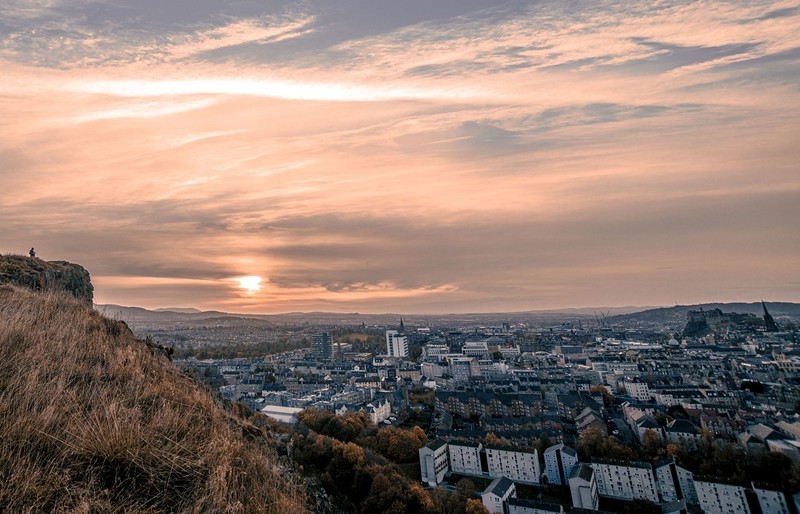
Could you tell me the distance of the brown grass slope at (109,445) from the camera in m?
2.90

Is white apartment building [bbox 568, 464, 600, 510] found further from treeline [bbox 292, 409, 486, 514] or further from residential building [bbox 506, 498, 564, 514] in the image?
treeline [bbox 292, 409, 486, 514]

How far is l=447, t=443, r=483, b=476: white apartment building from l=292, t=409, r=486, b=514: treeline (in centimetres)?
274

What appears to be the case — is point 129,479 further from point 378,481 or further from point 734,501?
point 734,501

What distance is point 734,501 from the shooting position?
23469 mm

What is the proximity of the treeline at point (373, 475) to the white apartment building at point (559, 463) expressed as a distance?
7349 millimetres

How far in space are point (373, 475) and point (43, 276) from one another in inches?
698

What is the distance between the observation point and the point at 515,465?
98.4 ft

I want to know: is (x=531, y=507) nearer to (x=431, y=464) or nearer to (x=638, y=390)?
(x=431, y=464)

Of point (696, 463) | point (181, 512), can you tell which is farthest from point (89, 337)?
point (696, 463)

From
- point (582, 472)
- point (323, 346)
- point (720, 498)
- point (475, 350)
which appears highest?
point (582, 472)

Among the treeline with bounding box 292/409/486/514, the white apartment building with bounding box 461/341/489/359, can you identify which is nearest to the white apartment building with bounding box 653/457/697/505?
the treeline with bounding box 292/409/486/514

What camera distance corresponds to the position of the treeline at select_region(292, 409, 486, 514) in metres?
20.6

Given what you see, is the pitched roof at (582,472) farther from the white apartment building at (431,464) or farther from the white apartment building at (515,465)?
the white apartment building at (431,464)

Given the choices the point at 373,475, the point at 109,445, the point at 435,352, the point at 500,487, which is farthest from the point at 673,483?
the point at 435,352
